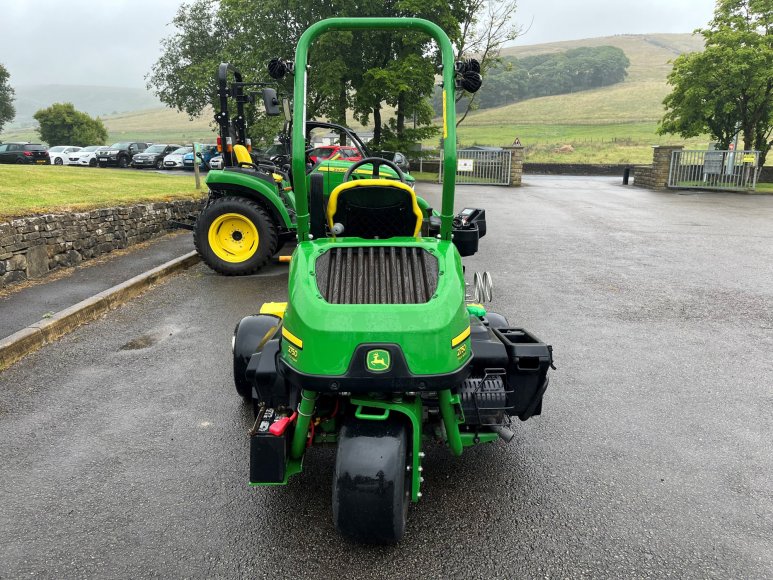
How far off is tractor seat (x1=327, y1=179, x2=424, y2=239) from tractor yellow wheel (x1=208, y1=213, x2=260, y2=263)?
5488 mm

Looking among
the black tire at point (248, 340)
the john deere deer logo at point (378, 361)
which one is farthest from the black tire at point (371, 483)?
the black tire at point (248, 340)

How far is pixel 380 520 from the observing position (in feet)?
8.54

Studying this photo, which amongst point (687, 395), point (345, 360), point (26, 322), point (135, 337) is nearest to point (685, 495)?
point (687, 395)

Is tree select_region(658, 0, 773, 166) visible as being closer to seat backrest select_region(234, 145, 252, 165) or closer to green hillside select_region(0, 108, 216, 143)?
seat backrest select_region(234, 145, 252, 165)

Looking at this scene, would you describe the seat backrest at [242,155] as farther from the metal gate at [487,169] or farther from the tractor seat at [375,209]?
the metal gate at [487,169]

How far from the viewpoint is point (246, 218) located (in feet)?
28.2

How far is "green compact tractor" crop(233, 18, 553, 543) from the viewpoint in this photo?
260 centimetres

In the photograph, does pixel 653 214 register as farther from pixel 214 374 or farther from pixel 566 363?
pixel 214 374

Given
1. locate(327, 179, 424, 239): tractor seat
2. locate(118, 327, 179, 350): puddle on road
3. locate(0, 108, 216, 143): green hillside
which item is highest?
locate(0, 108, 216, 143): green hillside

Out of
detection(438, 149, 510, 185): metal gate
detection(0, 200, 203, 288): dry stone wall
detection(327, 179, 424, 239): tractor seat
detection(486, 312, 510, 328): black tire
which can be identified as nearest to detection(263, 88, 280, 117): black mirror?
detection(0, 200, 203, 288): dry stone wall

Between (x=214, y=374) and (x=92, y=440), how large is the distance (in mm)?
1224

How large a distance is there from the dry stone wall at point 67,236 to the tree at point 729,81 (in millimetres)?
22872

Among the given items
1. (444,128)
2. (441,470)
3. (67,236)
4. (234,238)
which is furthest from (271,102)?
(441,470)

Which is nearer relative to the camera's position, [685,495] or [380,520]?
[380,520]
